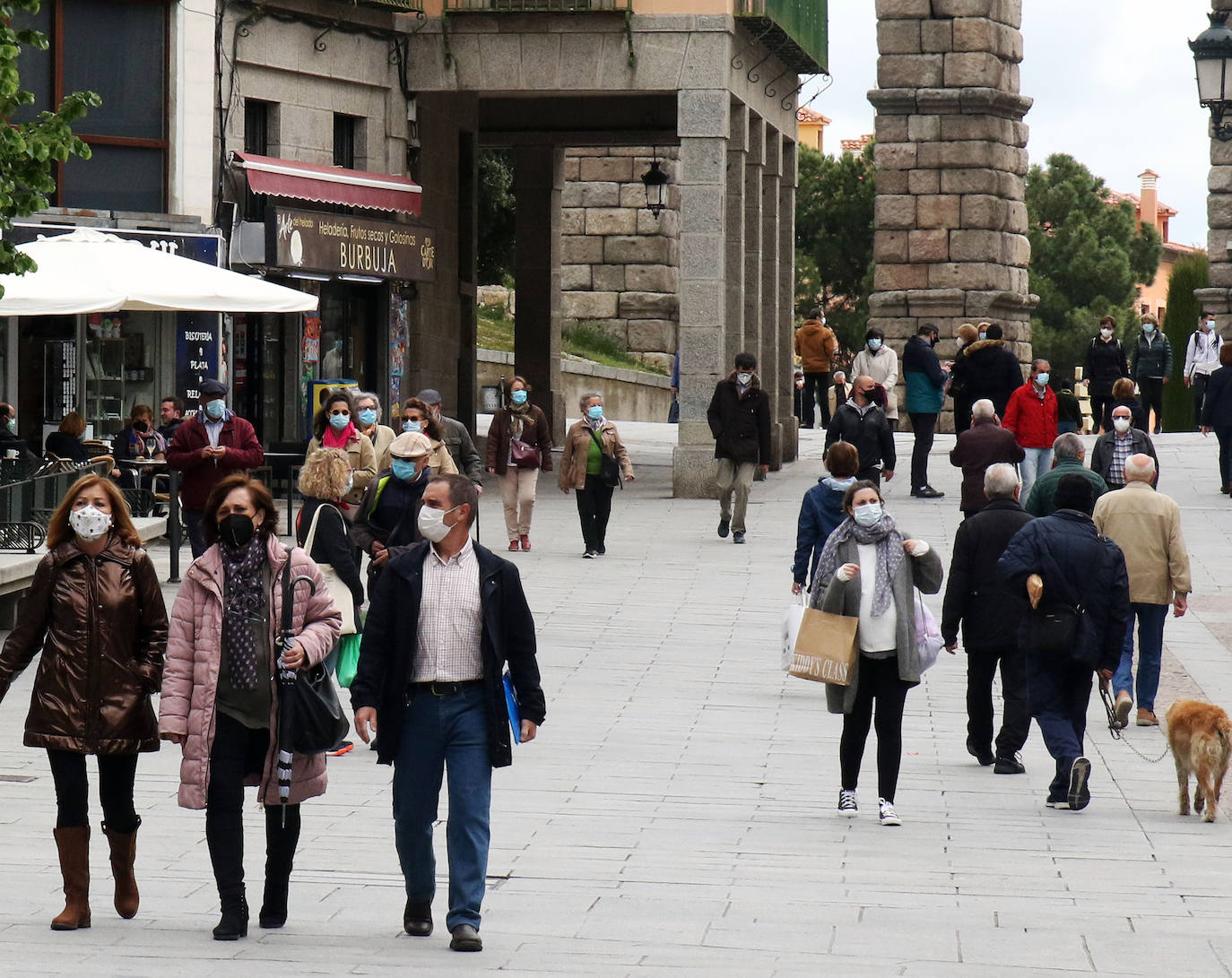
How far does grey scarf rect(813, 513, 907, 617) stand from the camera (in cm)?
944

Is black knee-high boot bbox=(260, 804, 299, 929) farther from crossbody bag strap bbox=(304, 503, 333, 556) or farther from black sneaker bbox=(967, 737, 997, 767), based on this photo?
black sneaker bbox=(967, 737, 997, 767)

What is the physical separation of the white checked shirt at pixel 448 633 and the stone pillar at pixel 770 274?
68.3 feet

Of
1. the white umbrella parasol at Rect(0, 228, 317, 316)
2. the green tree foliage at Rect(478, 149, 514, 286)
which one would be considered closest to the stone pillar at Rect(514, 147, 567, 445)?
the green tree foliage at Rect(478, 149, 514, 286)

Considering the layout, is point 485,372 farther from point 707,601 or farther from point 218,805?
point 218,805

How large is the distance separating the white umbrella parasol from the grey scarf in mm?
8726

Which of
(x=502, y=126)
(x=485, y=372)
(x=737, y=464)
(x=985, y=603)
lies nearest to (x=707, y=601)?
(x=737, y=464)

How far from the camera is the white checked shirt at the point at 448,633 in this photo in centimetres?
690

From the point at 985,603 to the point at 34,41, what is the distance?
785 cm

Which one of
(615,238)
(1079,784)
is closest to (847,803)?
(1079,784)

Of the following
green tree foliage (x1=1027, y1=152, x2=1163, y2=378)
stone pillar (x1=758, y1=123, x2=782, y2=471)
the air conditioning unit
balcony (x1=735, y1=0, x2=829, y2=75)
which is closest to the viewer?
the air conditioning unit

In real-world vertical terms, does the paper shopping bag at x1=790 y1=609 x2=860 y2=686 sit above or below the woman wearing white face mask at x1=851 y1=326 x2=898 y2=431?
below

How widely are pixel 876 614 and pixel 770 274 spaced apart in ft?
65.2

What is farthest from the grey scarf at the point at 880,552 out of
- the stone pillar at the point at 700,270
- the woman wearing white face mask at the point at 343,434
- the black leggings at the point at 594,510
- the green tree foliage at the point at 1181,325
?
the green tree foliage at the point at 1181,325

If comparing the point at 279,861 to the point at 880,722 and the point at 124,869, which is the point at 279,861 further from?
the point at 880,722
